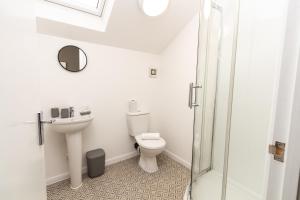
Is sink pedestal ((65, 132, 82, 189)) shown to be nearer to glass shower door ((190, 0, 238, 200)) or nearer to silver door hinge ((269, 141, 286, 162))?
glass shower door ((190, 0, 238, 200))

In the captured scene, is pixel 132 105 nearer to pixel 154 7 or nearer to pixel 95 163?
pixel 95 163

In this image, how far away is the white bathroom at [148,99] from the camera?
527mm

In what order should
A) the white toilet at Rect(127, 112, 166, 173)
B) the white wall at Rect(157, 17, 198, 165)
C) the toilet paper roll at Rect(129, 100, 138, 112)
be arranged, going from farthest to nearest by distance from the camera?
the toilet paper roll at Rect(129, 100, 138, 112) < the white wall at Rect(157, 17, 198, 165) < the white toilet at Rect(127, 112, 166, 173)

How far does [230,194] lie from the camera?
52.2 inches

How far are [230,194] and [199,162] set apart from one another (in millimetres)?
348

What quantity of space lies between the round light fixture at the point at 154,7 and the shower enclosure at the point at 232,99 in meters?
0.63

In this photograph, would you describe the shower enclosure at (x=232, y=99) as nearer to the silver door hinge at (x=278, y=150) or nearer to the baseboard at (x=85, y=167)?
the silver door hinge at (x=278, y=150)

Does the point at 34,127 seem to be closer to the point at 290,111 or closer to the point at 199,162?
the point at 290,111

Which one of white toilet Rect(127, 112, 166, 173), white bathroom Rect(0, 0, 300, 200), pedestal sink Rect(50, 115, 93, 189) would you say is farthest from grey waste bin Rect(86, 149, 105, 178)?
white toilet Rect(127, 112, 166, 173)

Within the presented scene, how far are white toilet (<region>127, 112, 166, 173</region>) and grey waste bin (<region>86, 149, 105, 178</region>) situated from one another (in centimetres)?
52

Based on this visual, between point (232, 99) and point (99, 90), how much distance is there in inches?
62.4

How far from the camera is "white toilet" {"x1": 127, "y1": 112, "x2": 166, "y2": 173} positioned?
1.98 m

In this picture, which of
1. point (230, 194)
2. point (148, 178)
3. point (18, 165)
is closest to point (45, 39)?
point (18, 165)

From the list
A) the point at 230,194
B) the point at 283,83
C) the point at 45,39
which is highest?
the point at 45,39
